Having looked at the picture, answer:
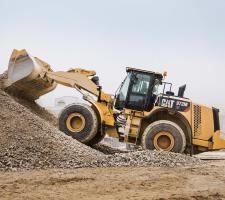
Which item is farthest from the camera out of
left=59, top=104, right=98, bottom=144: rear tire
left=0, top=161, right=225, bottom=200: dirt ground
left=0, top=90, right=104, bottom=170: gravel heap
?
left=59, top=104, right=98, bottom=144: rear tire

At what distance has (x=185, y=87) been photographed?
45.7ft

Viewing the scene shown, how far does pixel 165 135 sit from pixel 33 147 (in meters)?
4.33

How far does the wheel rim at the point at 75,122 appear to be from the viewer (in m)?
13.5

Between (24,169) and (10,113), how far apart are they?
115 inches

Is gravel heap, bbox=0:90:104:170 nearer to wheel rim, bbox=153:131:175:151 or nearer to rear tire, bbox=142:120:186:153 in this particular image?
rear tire, bbox=142:120:186:153

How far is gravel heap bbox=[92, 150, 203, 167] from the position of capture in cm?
959

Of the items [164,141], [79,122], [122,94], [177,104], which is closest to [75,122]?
[79,122]

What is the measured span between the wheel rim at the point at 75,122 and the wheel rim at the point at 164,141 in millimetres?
2217

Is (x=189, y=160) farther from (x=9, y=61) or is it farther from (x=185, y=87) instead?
(x=9, y=61)

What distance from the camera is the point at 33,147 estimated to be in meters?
9.70

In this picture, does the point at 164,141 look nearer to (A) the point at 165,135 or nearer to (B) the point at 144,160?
(A) the point at 165,135

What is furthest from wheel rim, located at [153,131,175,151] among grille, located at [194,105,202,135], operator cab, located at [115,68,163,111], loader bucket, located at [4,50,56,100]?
loader bucket, located at [4,50,56,100]

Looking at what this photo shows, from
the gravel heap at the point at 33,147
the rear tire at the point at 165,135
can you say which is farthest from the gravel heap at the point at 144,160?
the rear tire at the point at 165,135

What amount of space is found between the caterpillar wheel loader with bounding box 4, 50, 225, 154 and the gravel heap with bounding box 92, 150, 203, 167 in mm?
1959
